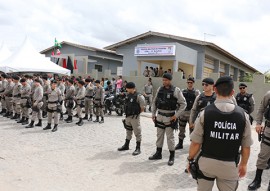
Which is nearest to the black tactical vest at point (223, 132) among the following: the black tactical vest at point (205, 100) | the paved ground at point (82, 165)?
the paved ground at point (82, 165)

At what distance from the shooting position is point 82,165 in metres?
5.66

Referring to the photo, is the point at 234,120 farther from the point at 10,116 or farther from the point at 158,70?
the point at 158,70

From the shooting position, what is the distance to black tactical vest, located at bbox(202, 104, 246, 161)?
2793mm

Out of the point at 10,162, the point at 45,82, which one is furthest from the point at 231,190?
the point at 45,82

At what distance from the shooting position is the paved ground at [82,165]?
4.68m

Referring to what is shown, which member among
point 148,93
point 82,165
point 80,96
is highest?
point 148,93

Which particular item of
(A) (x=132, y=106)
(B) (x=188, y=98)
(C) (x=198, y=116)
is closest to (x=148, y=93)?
(B) (x=188, y=98)

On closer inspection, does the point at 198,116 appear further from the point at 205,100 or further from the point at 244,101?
the point at 244,101

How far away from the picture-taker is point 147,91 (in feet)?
51.9

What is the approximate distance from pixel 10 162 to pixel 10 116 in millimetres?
6134

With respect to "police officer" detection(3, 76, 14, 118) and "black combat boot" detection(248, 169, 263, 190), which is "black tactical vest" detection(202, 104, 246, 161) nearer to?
"black combat boot" detection(248, 169, 263, 190)

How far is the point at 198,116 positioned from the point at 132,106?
3.78m

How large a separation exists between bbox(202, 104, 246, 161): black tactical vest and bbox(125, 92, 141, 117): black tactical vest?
3843 mm

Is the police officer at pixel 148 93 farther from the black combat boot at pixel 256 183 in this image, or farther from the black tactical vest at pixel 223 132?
the black tactical vest at pixel 223 132
